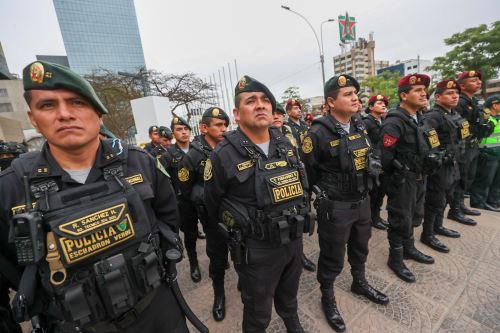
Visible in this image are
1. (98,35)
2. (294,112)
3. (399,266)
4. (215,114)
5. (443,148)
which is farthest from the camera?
(98,35)

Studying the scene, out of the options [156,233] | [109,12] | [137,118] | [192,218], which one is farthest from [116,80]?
[109,12]

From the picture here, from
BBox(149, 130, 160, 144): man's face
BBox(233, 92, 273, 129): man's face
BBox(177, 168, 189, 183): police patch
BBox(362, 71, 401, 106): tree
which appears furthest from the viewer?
BBox(362, 71, 401, 106): tree

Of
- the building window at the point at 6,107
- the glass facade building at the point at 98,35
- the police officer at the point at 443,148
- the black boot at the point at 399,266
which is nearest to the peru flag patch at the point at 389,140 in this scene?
the police officer at the point at 443,148

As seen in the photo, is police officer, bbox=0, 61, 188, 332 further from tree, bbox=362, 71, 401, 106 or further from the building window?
the building window

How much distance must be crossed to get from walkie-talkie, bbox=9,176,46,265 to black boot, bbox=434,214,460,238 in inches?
198

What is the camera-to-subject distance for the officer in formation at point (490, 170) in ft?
14.6

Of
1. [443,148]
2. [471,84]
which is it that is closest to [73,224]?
[443,148]

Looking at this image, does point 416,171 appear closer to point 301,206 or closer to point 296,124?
point 301,206

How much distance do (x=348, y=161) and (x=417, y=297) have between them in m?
1.80

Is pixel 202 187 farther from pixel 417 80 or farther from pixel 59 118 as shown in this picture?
pixel 417 80

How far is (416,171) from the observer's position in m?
2.90

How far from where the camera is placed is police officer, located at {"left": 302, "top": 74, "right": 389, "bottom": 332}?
239 centimetres

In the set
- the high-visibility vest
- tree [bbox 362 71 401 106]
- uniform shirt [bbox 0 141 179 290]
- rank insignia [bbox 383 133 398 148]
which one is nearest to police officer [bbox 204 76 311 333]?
uniform shirt [bbox 0 141 179 290]

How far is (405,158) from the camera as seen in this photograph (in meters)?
2.92
